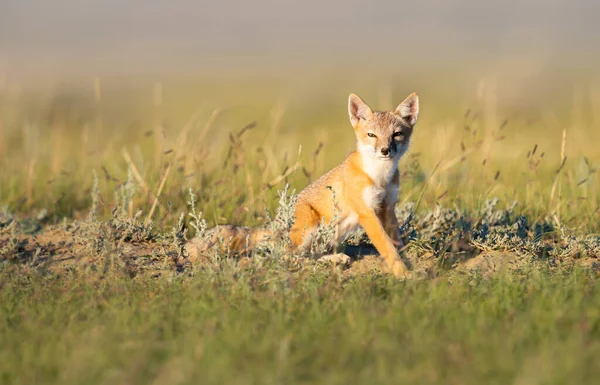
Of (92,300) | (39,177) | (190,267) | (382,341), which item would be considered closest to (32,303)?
(92,300)

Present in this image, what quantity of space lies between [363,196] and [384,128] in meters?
0.70

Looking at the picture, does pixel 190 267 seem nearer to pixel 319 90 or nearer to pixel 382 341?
pixel 382 341

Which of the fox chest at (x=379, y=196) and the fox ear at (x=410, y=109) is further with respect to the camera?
the fox ear at (x=410, y=109)

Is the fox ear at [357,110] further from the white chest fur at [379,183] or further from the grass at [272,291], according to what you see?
the grass at [272,291]

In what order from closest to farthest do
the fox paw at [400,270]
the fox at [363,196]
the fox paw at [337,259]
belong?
1. the fox paw at [400,270]
2. the fox paw at [337,259]
3. the fox at [363,196]

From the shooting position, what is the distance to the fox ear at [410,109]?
21.8 feet

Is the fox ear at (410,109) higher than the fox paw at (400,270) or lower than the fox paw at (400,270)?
higher

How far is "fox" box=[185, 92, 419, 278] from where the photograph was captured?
6133mm

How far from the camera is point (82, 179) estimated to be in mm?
9086

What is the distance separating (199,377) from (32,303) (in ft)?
6.24

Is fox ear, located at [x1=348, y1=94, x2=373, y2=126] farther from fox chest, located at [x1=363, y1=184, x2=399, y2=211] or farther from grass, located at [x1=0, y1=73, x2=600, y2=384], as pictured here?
grass, located at [x1=0, y1=73, x2=600, y2=384]

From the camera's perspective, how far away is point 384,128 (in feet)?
21.0

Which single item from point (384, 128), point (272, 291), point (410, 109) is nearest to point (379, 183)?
point (384, 128)

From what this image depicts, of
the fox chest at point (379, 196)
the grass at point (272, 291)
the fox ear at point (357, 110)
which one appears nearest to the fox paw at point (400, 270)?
the grass at point (272, 291)
